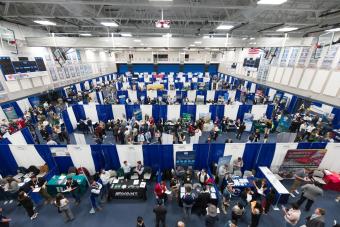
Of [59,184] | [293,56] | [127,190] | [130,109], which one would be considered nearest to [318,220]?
[127,190]

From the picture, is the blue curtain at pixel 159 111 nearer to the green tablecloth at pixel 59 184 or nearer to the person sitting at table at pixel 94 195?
the green tablecloth at pixel 59 184

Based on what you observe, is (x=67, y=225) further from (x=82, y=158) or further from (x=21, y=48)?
Result: (x=21, y=48)

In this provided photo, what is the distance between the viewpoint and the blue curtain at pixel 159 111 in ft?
42.6

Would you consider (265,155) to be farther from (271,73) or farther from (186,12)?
(271,73)

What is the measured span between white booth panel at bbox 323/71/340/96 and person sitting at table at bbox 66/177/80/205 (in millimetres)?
18059

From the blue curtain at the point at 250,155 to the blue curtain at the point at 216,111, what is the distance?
5.74 meters

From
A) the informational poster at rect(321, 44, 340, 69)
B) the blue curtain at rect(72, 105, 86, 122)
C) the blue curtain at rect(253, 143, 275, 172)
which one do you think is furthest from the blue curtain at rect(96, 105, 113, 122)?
the informational poster at rect(321, 44, 340, 69)

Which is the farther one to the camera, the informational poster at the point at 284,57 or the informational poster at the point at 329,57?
the informational poster at the point at 284,57

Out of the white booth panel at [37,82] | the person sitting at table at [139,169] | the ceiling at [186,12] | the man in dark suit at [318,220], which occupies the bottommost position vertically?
the person sitting at table at [139,169]

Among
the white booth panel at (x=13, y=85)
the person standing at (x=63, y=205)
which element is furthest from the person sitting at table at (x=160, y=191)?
the white booth panel at (x=13, y=85)

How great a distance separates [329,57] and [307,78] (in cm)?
231

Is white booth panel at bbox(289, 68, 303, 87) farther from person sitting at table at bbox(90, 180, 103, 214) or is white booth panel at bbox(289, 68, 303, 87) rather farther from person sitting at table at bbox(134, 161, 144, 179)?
person sitting at table at bbox(90, 180, 103, 214)

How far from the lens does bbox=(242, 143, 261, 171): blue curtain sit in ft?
24.6

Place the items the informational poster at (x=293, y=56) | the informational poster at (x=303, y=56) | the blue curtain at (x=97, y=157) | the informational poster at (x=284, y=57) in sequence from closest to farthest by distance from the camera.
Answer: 1. the blue curtain at (x=97, y=157)
2. the informational poster at (x=303, y=56)
3. the informational poster at (x=293, y=56)
4. the informational poster at (x=284, y=57)
